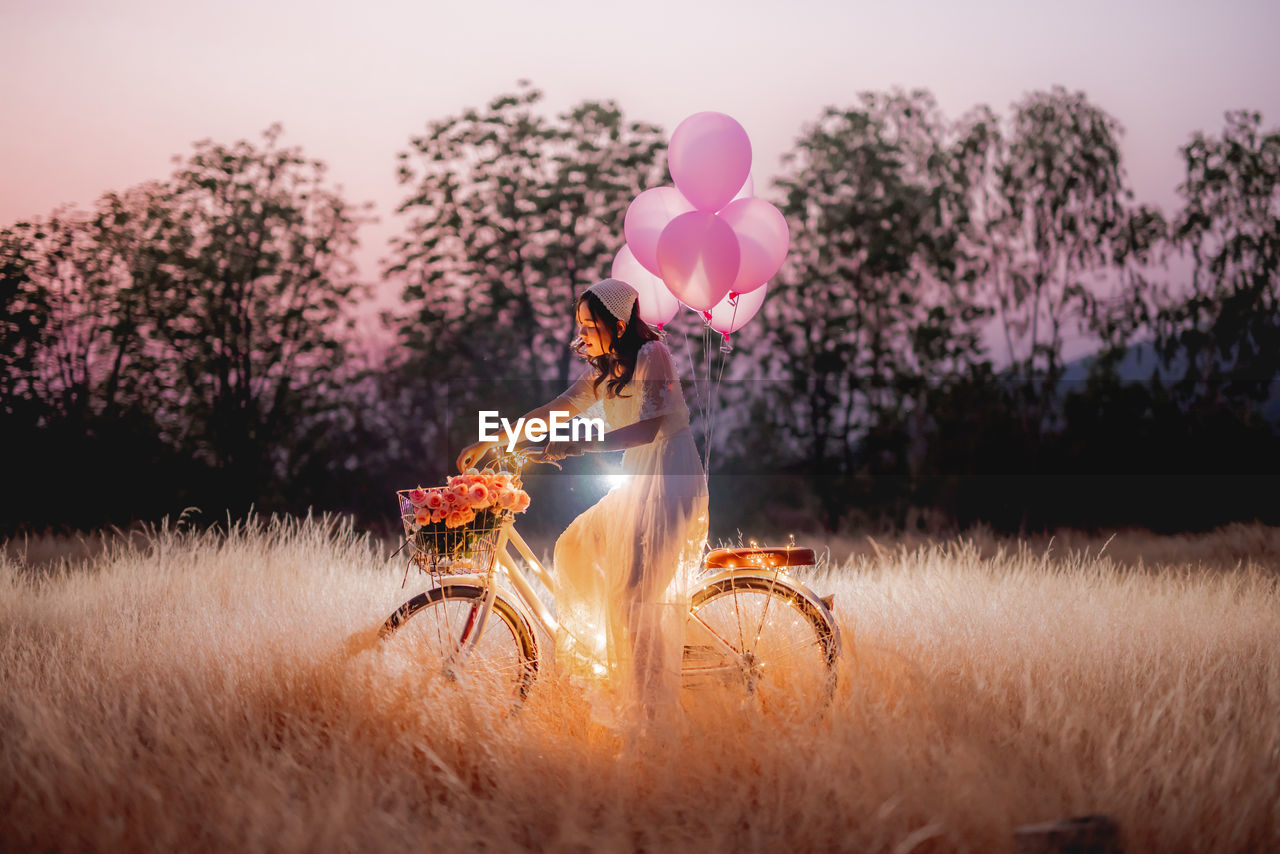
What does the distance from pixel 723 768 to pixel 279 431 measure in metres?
9.51

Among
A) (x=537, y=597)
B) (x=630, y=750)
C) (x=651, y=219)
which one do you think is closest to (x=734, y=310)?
(x=651, y=219)

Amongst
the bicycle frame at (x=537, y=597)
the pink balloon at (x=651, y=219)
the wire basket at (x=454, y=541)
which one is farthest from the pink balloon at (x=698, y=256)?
the wire basket at (x=454, y=541)

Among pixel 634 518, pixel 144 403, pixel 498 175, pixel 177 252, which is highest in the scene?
pixel 498 175

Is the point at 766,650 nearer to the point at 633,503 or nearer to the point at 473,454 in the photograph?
the point at 633,503

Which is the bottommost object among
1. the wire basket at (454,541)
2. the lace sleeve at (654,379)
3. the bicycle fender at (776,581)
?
the bicycle fender at (776,581)

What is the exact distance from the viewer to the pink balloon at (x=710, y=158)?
4363mm

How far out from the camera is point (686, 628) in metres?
3.60

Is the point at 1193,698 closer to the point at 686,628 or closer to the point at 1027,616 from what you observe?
the point at 1027,616

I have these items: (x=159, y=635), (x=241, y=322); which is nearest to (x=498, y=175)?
(x=241, y=322)

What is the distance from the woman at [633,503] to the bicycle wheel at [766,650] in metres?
0.19

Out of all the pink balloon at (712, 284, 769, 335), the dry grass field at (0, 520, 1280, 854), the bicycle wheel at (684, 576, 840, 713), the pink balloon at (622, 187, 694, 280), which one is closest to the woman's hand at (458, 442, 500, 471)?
the dry grass field at (0, 520, 1280, 854)

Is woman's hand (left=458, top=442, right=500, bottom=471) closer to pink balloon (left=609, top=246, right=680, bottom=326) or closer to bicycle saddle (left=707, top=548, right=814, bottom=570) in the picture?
bicycle saddle (left=707, top=548, right=814, bottom=570)

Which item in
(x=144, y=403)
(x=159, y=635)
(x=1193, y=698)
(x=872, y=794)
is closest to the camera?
(x=872, y=794)

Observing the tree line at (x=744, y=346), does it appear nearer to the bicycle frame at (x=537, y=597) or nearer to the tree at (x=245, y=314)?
the tree at (x=245, y=314)
